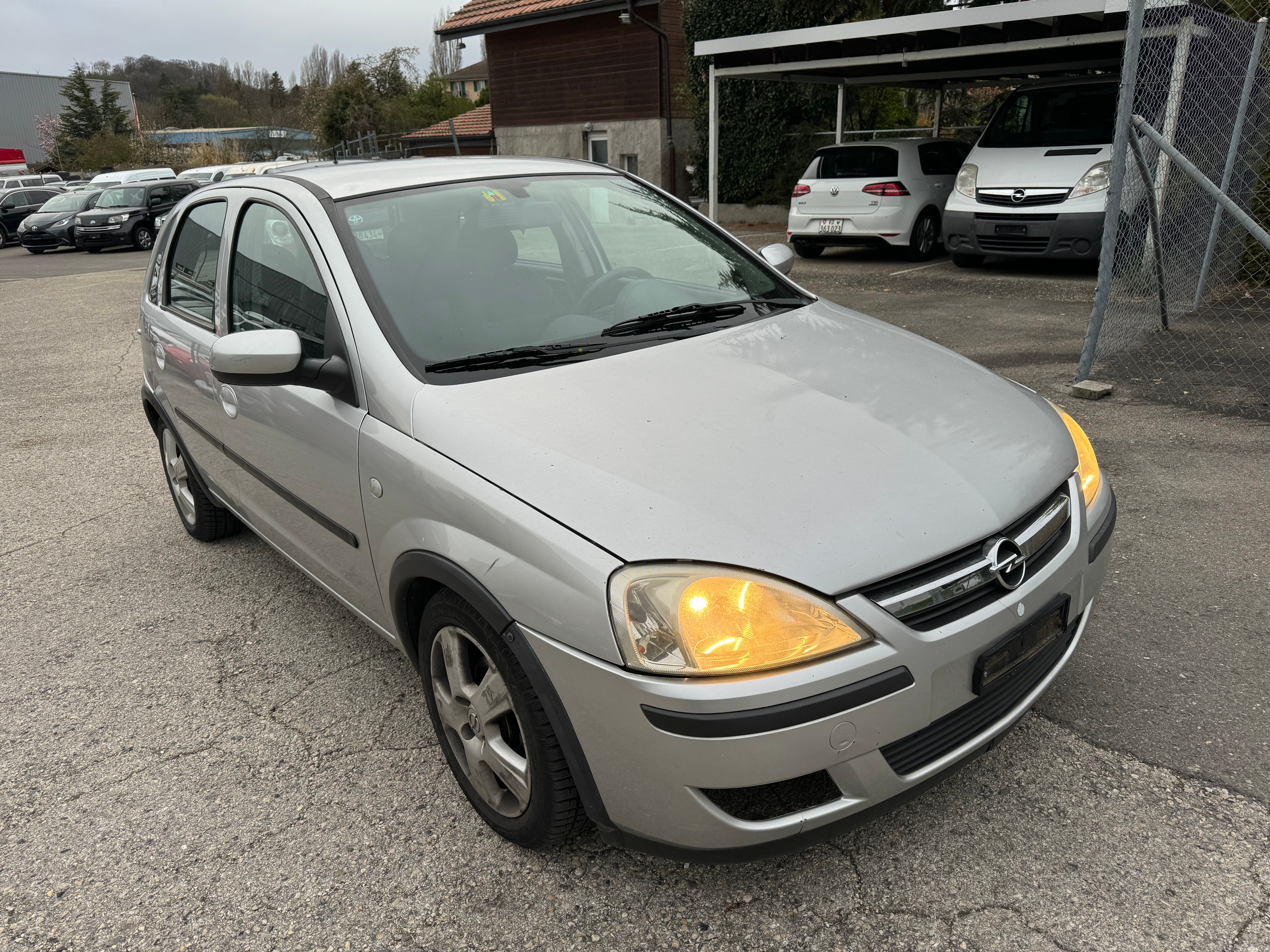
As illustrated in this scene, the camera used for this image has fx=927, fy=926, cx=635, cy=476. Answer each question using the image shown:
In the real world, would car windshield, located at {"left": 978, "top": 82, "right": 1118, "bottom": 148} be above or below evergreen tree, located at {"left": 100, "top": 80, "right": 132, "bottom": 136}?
below

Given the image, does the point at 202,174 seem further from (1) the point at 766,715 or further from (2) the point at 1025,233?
(1) the point at 766,715

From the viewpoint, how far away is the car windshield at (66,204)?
24.1 metres

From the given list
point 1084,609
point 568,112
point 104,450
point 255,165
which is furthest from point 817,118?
point 255,165

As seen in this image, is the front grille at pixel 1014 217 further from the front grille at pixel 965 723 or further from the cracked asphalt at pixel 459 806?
the front grille at pixel 965 723

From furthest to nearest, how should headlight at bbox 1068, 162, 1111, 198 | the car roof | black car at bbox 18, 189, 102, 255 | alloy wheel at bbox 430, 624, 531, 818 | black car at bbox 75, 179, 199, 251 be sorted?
black car at bbox 18, 189, 102, 255 → black car at bbox 75, 179, 199, 251 → headlight at bbox 1068, 162, 1111, 198 → the car roof → alloy wheel at bbox 430, 624, 531, 818

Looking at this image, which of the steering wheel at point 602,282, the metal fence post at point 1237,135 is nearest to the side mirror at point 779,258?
the steering wheel at point 602,282

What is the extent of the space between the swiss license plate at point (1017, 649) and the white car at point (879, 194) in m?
10.6

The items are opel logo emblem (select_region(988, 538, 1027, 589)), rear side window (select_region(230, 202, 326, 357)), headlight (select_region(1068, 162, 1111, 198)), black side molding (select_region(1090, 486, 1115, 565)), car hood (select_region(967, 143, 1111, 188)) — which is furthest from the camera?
car hood (select_region(967, 143, 1111, 188))

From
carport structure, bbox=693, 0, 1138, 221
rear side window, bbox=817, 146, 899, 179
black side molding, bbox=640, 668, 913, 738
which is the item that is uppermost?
carport structure, bbox=693, 0, 1138, 221

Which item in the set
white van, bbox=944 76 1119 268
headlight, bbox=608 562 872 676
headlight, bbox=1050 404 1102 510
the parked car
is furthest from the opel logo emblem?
the parked car

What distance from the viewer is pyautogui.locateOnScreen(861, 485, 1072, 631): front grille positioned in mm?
1854

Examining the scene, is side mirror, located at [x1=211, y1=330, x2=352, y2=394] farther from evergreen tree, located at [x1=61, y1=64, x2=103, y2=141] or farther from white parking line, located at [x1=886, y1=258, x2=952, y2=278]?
evergreen tree, located at [x1=61, y1=64, x2=103, y2=141]

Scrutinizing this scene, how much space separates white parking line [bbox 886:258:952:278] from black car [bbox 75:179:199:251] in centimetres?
1845

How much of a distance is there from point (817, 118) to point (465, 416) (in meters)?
18.2
